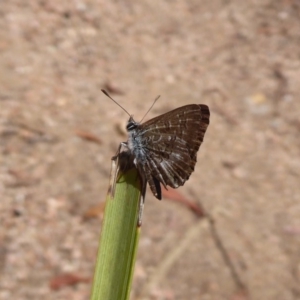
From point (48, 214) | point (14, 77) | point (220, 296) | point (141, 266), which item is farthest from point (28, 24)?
point (220, 296)

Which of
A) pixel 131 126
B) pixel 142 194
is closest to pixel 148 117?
pixel 131 126

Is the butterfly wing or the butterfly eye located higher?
the butterfly eye

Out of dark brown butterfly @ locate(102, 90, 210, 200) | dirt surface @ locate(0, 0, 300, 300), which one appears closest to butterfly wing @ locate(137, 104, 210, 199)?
dark brown butterfly @ locate(102, 90, 210, 200)

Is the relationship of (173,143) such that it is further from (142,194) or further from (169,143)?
(142,194)

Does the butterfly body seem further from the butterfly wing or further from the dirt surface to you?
the dirt surface

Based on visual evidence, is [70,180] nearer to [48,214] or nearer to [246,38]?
[48,214]

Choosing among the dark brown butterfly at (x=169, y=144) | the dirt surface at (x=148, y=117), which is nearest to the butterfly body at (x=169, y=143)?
the dark brown butterfly at (x=169, y=144)

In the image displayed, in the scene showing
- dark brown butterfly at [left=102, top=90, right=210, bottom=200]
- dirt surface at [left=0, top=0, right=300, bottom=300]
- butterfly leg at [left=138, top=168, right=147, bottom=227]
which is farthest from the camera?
dirt surface at [left=0, top=0, right=300, bottom=300]
